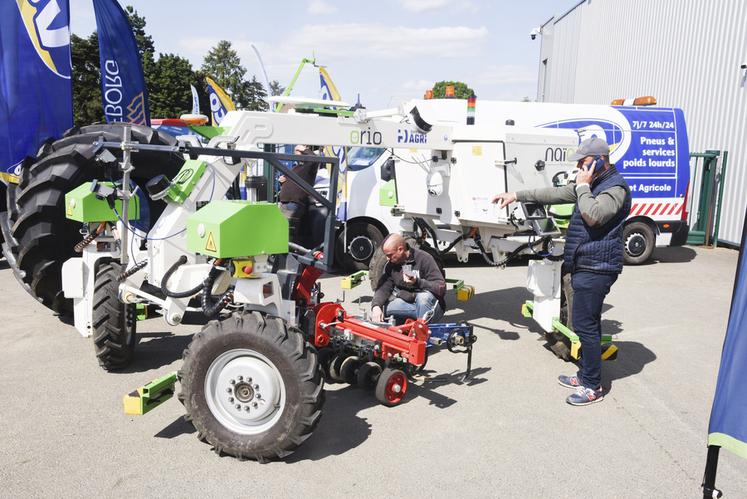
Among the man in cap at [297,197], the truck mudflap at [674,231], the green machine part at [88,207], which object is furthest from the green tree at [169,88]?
the green machine part at [88,207]

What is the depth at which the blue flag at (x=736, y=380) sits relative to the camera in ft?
6.59

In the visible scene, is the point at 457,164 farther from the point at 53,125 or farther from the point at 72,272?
the point at 53,125

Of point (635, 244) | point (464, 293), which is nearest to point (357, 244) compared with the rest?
point (464, 293)

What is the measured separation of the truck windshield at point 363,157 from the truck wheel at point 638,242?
15.9ft

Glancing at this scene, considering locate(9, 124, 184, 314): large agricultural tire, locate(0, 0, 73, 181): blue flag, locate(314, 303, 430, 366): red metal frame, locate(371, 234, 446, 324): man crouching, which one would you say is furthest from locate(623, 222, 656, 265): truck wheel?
locate(0, 0, 73, 181): blue flag

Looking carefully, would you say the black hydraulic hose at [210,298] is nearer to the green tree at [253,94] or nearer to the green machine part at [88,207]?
the green machine part at [88,207]

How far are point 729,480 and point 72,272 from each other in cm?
542

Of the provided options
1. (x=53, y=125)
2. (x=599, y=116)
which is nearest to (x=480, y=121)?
(x=599, y=116)

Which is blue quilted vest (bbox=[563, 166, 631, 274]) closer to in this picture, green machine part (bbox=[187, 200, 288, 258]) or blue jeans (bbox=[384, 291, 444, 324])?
blue jeans (bbox=[384, 291, 444, 324])

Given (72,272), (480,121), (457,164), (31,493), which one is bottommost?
(31,493)

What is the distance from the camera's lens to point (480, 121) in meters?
10.5

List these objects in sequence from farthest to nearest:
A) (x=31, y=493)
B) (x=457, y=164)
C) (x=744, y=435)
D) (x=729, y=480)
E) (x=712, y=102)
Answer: (x=712, y=102) < (x=457, y=164) < (x=729, y=480) < (x=31, y=493) < (x=744, y=435)

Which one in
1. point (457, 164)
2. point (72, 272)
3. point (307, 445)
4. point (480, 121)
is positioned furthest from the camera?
point (480, 121)

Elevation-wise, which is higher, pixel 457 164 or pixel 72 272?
pixel 457 164
